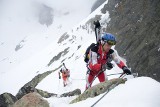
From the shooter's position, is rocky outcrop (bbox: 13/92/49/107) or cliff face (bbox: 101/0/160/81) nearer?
rocky outcrop (bbox: 13/92/49/107)

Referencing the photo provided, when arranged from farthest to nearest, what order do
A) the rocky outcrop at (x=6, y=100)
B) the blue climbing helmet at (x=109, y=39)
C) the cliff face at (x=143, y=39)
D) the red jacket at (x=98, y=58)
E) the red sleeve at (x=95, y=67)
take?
the cliff face at (x=143, y=39), the rocky outcrop at (x=6, y=100), the red jacket at (x=98, y=58), the red sleeve at (x=95, y=67), the blue climbing helmet at (x=109, y=39)

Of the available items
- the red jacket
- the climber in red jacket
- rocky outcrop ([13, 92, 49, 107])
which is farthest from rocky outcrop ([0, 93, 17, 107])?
the red jacket

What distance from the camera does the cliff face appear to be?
19375 mm

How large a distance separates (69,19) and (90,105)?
185 m

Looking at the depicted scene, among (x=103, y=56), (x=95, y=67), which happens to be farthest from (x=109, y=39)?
(x=95, y=67)

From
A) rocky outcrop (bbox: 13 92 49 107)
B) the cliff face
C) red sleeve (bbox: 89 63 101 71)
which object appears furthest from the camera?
the cliff face

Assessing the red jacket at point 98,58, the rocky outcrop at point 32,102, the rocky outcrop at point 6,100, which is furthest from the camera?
the rocky outcrop at point 6,100

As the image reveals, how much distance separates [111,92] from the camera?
7.89 metres

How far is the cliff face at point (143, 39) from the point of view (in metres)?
19.4

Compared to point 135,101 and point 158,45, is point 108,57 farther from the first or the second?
point 158,45

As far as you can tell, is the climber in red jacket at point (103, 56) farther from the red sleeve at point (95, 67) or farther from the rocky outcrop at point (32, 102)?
the rocky outcrop at point (32, 102)

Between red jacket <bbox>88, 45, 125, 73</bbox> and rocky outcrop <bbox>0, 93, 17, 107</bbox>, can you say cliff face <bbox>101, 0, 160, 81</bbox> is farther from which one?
rocky outcrop <bbox>0, 93, 17, 107</bbox>

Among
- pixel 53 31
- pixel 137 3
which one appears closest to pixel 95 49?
pixel 137 3

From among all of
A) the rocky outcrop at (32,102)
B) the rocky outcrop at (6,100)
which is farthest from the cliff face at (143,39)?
the rocky outcrop at (32,102)
